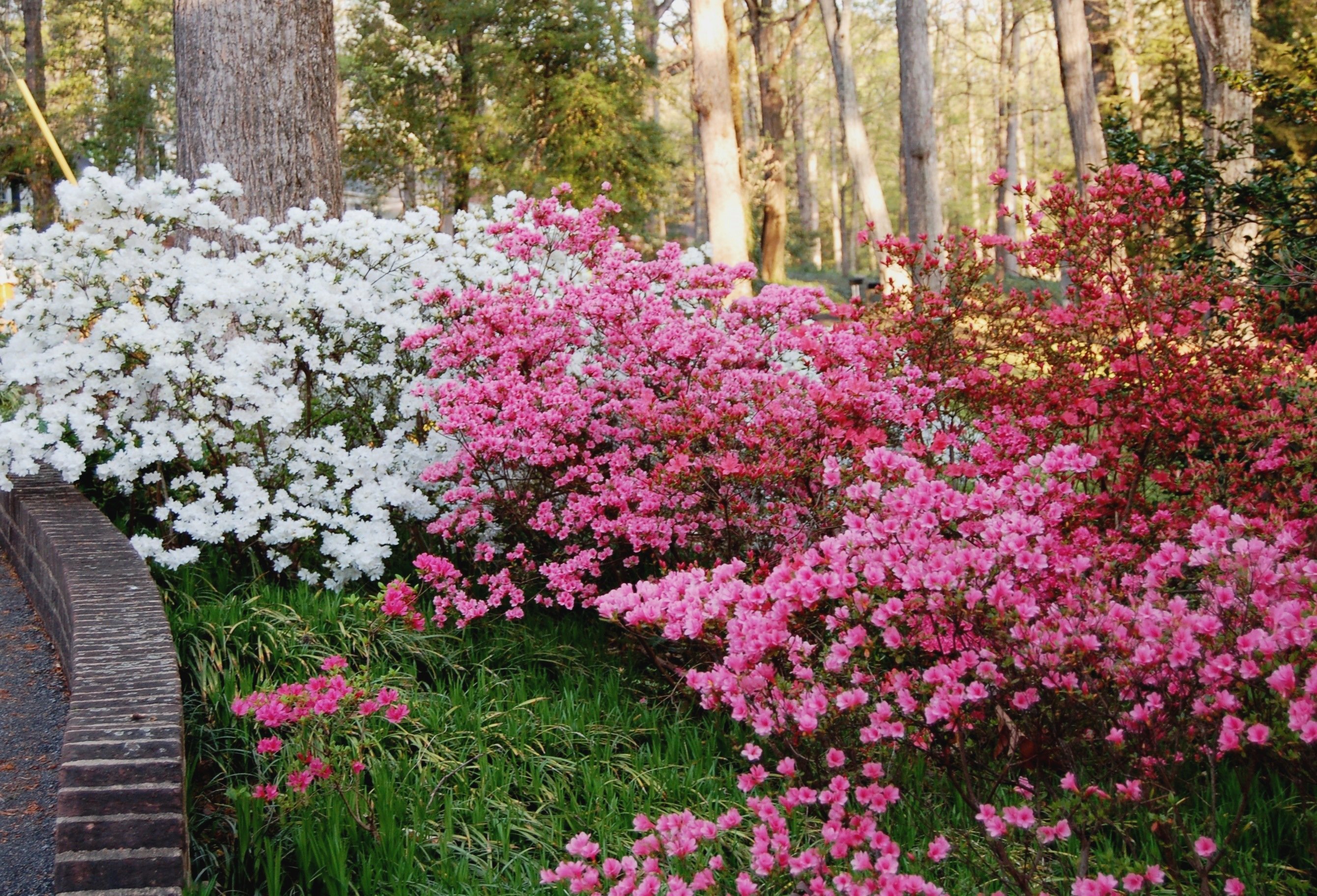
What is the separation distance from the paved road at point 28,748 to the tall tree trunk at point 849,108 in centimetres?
1500

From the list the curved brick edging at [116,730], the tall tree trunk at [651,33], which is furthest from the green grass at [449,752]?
the tall tree trunk at [651,33]

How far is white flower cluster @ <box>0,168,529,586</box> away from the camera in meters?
4.54

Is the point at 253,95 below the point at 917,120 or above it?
below

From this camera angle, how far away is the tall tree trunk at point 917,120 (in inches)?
500

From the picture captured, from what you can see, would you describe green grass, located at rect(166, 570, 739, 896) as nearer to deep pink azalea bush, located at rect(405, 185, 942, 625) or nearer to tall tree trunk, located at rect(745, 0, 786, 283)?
deep pink azalea bush, located at rect(405, 185, 942, 625)

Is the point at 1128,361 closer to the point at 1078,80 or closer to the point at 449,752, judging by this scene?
the point at 449,752

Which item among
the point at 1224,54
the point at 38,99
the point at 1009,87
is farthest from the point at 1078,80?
the point at 38,99

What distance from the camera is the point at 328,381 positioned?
16.6 feet

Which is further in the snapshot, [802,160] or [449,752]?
[802,160]

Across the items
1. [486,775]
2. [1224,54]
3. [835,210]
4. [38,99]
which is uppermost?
[38,99]

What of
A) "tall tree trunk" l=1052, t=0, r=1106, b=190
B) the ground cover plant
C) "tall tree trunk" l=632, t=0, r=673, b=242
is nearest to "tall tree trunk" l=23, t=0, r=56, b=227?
"tall tree trunk" l=632, t=0, r=673, b=242

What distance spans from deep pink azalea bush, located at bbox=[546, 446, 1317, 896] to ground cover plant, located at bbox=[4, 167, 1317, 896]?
1 cm

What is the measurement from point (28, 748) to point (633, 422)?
2.45 metres

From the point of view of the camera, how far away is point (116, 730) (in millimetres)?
2764
